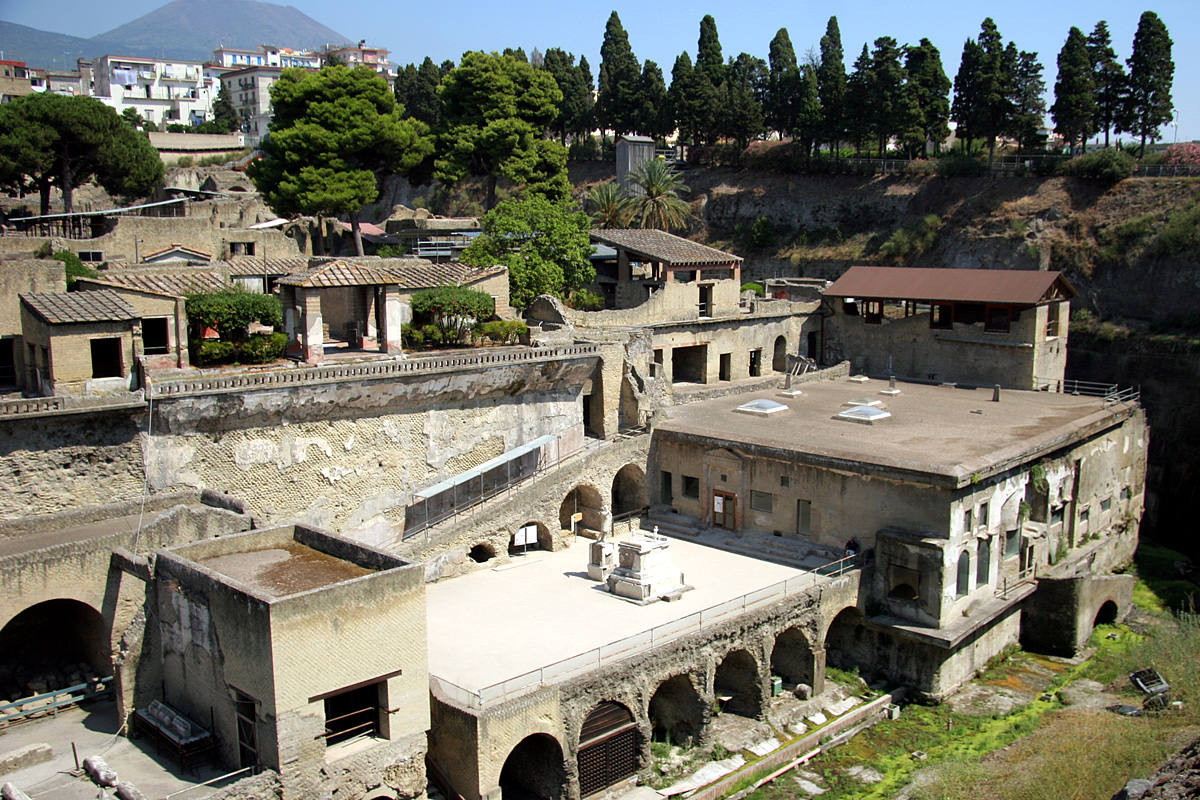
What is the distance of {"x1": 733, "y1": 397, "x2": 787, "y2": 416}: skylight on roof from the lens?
38.1m

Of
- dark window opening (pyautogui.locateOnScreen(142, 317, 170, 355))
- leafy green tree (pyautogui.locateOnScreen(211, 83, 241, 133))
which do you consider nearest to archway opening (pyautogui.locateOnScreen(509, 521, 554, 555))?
dark window opening (pyautogui.locateOnScreen(142, 317, 170, 355))

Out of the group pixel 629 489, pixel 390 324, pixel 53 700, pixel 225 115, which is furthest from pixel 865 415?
pixel 225 115

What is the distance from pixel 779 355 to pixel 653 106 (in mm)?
33041

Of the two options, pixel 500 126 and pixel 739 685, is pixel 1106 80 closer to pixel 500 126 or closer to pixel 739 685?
pixel 500 126

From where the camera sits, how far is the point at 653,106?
7606 centimetres

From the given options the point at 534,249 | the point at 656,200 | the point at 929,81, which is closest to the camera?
the point at 534,249

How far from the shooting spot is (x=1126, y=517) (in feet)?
134

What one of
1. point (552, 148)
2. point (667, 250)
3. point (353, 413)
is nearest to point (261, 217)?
point (552, 148)

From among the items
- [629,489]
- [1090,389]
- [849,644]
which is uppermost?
[1090,389]

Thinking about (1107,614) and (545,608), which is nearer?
(545,608)

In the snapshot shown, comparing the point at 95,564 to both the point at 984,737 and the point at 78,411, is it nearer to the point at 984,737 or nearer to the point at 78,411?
the point at 78,411

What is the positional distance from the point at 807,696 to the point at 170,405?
1854cm

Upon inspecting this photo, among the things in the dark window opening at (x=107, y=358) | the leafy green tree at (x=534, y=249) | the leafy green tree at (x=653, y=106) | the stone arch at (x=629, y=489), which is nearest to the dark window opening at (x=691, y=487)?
the stone arch at (x=629, y=489)

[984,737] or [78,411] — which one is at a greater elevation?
[78,411]
